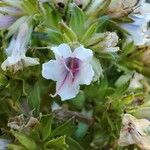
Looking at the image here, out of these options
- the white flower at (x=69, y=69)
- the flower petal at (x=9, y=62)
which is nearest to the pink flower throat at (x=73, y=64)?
the white flower at (x=69, y=69)

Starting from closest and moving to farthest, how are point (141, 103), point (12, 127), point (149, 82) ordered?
point (12, 127) → point (141, 103) → point (149, 82)

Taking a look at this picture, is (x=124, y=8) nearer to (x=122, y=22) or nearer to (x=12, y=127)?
(x=122, y=22)

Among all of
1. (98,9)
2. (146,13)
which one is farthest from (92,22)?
(146,13)

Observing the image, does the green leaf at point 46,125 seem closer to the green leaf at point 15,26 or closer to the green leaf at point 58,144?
the green leaf at point 58,144

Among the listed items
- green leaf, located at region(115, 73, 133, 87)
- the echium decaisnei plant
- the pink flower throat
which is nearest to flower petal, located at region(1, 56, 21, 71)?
the echium decaisnei plant

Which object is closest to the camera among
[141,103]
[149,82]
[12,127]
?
[12,127]

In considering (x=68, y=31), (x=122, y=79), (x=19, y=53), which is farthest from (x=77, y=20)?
(x=122, y=79)

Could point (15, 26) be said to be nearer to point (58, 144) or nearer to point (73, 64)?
point (73, 64)
